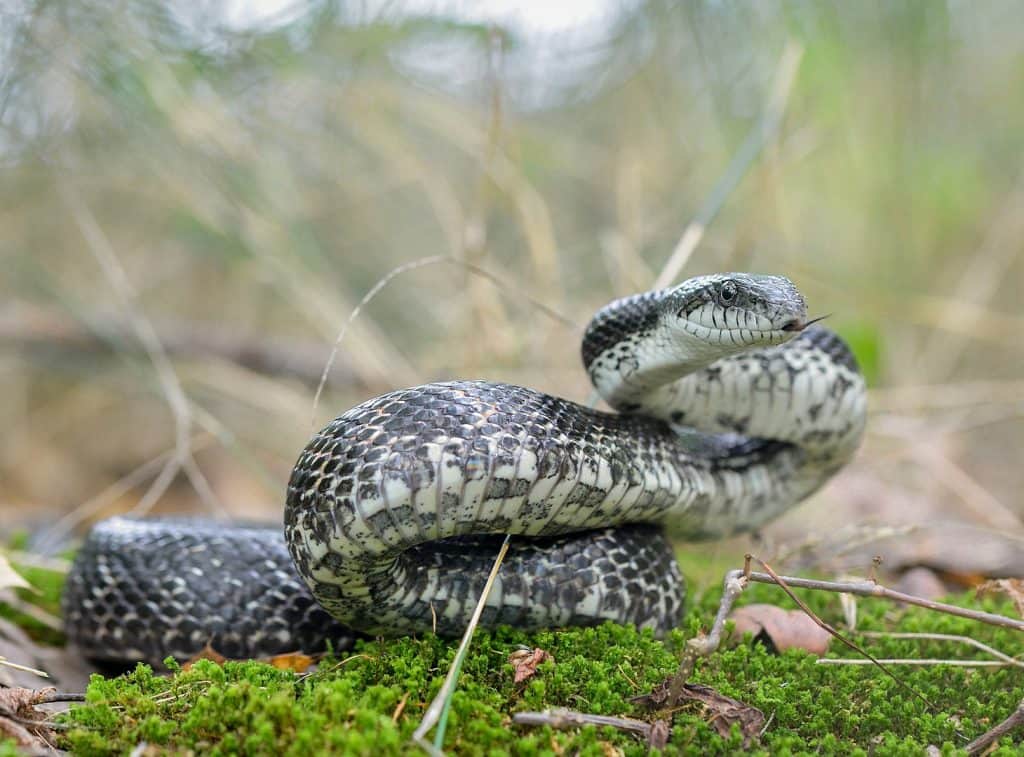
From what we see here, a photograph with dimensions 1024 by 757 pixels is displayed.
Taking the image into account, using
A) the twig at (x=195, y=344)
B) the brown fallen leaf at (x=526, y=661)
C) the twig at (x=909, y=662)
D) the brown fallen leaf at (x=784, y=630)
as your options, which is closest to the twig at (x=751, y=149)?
the brown fallen leaf at (x=784, y=630)

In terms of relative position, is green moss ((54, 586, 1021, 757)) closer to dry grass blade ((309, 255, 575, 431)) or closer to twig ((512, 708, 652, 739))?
twig ((512, 708, 652, 739))

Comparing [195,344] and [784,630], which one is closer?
[784,630]

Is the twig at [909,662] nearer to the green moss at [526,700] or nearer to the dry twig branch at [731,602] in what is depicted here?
the green moss at [526,700]

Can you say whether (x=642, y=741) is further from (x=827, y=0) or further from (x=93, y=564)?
(x=827, y=0)

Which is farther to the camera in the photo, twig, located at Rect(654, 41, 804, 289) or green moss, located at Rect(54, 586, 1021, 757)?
twig, located at Rect(654, 41, 804, 289)

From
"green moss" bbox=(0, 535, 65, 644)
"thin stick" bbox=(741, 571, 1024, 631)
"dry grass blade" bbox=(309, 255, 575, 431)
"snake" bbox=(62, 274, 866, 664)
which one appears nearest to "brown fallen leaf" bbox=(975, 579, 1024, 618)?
"thin stick" bbox=(741, 571, 1024, 631)

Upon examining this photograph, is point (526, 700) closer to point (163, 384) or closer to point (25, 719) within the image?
point (25, 719)

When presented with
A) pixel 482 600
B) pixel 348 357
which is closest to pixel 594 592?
pixel 482 600

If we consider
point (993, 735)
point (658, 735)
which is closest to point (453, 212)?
point (658, 735)
